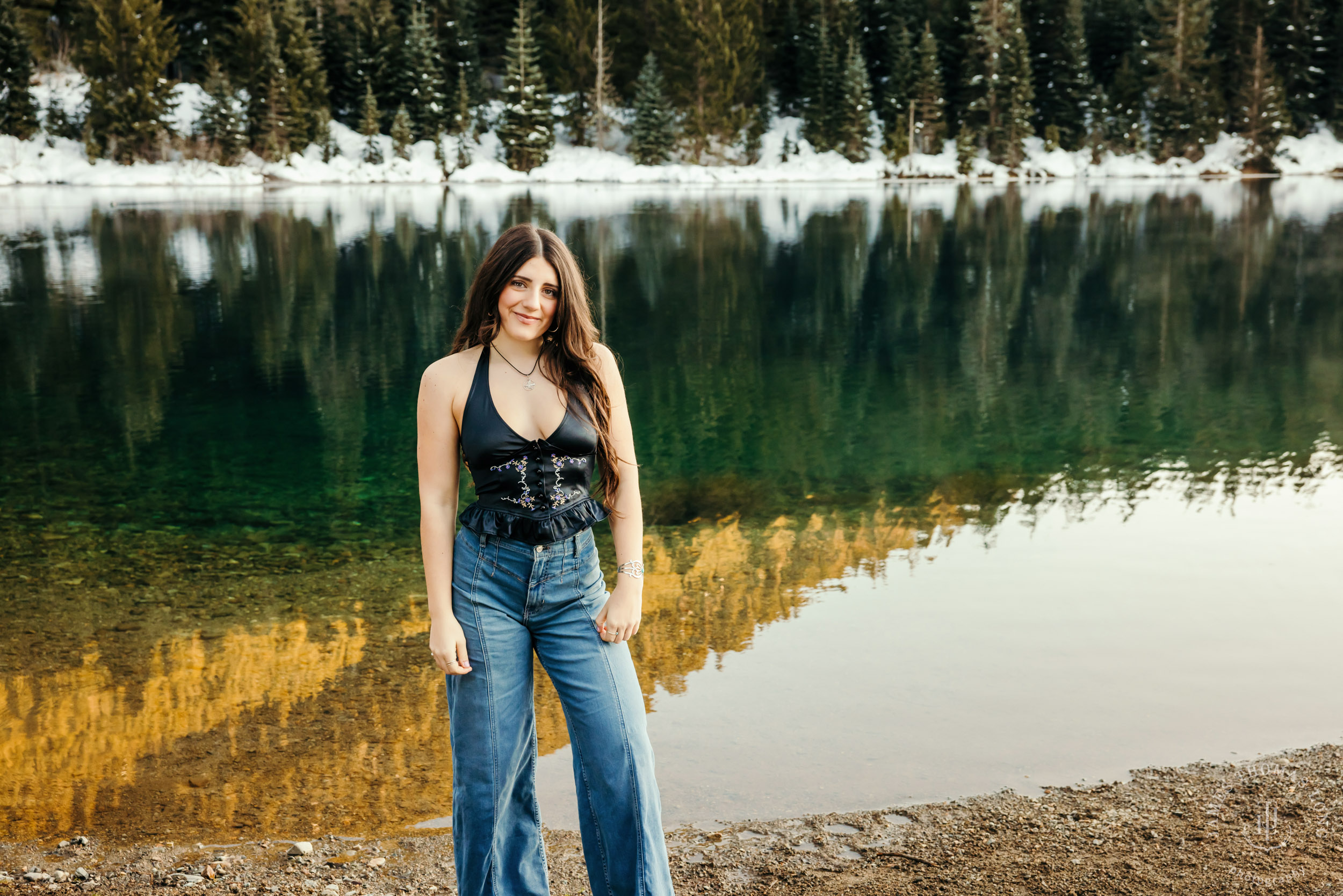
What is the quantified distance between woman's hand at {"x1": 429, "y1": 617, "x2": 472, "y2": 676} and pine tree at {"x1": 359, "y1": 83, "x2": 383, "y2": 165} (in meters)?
62.5

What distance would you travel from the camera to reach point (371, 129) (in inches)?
2469

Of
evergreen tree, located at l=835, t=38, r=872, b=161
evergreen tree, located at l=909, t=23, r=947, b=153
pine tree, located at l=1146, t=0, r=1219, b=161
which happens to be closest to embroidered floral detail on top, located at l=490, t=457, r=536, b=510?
evergreen tree, located at l=835, t=38, r=872, b=161

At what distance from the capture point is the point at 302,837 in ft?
13.8

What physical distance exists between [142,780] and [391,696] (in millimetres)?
1081

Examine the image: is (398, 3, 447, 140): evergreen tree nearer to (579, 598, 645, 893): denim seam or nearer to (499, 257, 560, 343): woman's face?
(499, 257, 560, 343): woman's face

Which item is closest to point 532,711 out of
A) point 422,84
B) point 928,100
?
point 422,84

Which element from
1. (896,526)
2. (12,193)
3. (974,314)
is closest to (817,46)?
(12,193)

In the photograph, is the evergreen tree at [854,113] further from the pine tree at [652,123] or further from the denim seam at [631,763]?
the denim seam at [631,763]

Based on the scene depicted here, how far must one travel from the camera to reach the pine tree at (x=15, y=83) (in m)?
54.2

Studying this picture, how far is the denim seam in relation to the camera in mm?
2973

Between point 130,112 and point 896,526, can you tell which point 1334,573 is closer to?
point 896,526

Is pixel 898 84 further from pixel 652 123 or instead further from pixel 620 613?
pixel 620 613

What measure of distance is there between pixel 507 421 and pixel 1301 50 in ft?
295

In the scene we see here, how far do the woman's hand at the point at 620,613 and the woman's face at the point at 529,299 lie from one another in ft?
2.12
